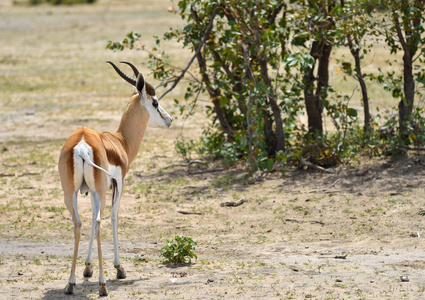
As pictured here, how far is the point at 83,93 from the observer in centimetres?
1705

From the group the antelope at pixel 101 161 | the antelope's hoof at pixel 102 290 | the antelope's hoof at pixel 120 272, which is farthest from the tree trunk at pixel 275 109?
the antelope's hoof at pixel 102 290

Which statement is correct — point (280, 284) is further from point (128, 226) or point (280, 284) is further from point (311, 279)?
point (128, 226)

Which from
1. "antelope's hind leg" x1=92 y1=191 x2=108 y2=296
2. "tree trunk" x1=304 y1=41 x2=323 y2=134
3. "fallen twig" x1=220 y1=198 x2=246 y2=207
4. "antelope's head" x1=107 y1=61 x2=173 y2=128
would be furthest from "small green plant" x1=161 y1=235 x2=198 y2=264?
"tree trunk" x1=304 y1=41 x2=323 y2=134

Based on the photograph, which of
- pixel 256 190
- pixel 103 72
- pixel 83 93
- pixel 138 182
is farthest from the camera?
pixel 103 72

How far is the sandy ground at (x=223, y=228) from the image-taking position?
523cm

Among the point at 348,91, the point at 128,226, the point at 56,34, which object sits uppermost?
the point at 56,34

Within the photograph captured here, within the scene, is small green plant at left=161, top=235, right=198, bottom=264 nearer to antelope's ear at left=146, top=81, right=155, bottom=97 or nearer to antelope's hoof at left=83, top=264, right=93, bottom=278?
antelope's hoof at left=83, top=264, right=93, bottom=278

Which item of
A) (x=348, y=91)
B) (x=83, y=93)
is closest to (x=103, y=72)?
(x=83, y=93)

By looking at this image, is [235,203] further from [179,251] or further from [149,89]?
[149,89]

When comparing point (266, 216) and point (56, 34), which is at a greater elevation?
point (56, 34)

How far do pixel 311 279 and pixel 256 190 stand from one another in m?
3.33

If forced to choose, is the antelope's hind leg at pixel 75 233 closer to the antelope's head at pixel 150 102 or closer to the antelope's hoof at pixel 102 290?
the antelope's hoof at pixel 102 290

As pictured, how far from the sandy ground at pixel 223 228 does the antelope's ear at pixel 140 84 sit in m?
1.57

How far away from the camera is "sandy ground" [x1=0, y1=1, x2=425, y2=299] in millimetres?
5230
